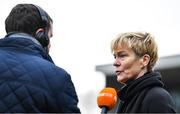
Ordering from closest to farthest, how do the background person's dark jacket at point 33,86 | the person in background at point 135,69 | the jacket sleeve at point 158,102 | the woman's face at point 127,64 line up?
the background person's dark jacket at point 33,86 < the jacket sleeve at point 158,102 < the person in background at point 135,69 < the woman's face at point 127,64

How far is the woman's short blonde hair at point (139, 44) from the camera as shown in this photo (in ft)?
9.27

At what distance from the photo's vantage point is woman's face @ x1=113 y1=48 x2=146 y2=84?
2809 mm

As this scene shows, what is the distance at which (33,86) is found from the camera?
2.29 m

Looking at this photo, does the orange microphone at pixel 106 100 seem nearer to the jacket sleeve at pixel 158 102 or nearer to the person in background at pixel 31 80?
the jacket sleeve at pixel 158 102

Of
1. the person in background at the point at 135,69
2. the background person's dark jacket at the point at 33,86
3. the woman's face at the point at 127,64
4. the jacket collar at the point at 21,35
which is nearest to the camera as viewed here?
the background person's dark jacket at the point at 33,86

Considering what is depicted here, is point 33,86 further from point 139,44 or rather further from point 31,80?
point 139,44

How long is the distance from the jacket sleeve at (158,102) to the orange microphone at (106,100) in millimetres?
148

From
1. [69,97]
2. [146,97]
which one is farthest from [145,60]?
[69,97]

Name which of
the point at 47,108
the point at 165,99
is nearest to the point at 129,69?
the point at 165,99

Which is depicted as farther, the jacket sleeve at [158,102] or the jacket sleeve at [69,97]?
the jacket sleeve at [158,102]

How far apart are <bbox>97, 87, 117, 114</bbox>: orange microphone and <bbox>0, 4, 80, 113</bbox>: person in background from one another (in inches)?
11.5

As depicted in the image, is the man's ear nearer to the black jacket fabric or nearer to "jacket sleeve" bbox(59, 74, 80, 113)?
the black jacket fabric

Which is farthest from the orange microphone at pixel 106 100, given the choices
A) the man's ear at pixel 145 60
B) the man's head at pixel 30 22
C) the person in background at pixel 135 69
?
the man's head at pixel 30 22

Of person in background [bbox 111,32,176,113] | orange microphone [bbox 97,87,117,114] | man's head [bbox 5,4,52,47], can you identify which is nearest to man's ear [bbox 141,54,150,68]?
person in background [bbox 111,32,176,113]
